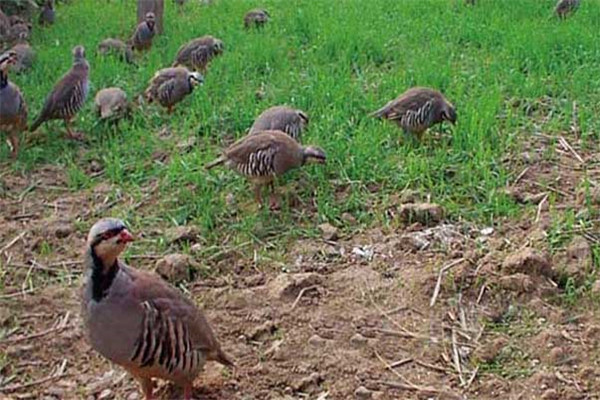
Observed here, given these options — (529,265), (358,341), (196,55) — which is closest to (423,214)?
(529,265)

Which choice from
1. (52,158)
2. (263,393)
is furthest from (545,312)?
(52,158)

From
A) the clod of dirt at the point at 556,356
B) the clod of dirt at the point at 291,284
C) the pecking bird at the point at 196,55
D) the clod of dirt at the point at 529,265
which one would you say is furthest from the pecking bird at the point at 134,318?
the pecking bird at the point at 196,55

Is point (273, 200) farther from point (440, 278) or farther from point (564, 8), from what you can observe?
point (564, 8)

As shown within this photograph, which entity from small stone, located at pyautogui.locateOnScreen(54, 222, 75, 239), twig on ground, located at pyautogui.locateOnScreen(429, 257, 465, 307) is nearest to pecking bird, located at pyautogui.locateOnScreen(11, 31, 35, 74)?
small stone, located at pyautogui.locateOnScreen(54, 222, 75, 239)

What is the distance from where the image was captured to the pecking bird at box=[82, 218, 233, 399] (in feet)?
11.6

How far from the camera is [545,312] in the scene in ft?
14.5

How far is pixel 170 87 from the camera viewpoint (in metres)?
7.52

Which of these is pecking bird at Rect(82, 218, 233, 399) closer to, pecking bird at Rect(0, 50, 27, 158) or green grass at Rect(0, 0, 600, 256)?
green grass at Rect(0, 0, 600, 256)

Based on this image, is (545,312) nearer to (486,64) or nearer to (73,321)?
(73,321)

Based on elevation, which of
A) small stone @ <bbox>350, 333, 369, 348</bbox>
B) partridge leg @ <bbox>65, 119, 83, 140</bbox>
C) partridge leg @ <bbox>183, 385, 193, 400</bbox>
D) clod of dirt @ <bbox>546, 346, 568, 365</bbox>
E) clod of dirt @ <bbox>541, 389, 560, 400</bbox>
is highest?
partridge leg @ <bbox>183, 385, 193, 400</bbox>

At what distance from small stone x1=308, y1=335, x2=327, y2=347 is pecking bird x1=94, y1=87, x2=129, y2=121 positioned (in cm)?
359

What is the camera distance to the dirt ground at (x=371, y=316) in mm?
4004

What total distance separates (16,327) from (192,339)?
1.26 m

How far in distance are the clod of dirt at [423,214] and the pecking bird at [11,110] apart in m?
3.05
